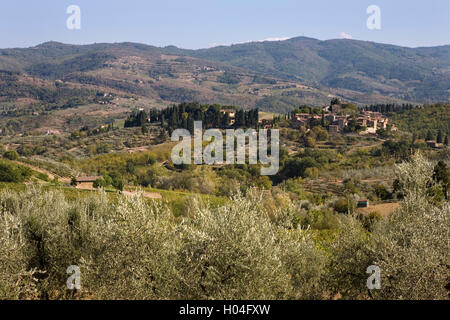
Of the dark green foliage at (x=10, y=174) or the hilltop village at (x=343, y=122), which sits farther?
the hilltop village at (x=343, y=122)

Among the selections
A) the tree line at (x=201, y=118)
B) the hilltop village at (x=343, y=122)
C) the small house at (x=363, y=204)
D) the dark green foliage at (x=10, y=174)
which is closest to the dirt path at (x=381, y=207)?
the small house at (x=363, y=204)

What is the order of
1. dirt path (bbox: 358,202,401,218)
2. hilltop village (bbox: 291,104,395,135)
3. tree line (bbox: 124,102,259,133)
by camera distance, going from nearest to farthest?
dirt path (bbox: 358,202,401,218) < hilltop village (bbox: 291,104,395,135) < tree line (bbox: 124,102,259,133)

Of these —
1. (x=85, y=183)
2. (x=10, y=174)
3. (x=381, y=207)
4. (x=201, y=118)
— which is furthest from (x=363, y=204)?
(x=201, y=118)

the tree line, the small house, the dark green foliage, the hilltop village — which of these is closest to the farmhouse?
the dark green foliage

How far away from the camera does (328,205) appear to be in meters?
35.3

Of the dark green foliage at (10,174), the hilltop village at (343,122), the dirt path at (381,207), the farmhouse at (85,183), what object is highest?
the hilltop village at (343,122)

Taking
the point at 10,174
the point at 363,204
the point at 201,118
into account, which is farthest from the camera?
the point at 201,118

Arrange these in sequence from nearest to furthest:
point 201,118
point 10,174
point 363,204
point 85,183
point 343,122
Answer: point 10,174 < point 363,204 < point 85,183 < point 343,122 < point 201,118

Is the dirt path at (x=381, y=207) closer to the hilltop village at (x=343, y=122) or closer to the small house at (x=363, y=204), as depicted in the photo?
the small house at (x=363, y=204)

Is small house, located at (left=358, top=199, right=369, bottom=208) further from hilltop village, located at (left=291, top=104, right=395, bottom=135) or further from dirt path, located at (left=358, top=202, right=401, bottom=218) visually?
hilltop village, located at (left=291, top=104, right=395, bottom=135)

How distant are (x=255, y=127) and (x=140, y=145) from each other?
23.6 m

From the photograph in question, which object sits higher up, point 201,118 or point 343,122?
point 201,118

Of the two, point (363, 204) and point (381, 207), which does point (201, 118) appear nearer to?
point (363, 204)
